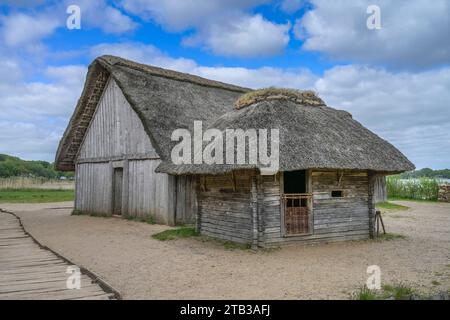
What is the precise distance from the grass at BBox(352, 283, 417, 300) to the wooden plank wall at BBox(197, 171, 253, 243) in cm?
447

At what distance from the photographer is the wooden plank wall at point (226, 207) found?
10.6 metres

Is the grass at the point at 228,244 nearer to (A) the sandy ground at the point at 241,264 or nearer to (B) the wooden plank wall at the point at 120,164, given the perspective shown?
(A) the sandy ground at the point at 241,264

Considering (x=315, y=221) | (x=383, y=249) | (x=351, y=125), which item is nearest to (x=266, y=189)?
(x=315, y=221)

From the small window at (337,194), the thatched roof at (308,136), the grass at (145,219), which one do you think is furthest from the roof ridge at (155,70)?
the small window at (337,194)

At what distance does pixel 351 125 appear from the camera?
531 inches

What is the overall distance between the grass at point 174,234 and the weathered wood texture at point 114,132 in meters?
3.85

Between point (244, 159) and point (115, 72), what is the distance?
9.85 m

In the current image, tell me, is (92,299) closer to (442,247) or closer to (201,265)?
(201,265)

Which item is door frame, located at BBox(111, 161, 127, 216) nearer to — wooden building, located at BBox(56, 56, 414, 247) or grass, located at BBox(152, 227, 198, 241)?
wooden building, located at BBox(56, 56, 414, 247)

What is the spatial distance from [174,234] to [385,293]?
A: 7781 millimetres

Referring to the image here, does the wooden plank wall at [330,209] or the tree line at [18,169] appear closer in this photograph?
the wooden plank wall at [330,209]

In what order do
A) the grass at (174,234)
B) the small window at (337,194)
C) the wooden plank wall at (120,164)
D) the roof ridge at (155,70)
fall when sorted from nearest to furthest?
the small window at (337,194) → the grass at (174,234) → the wooden plank wall at (120,164) → the roof ridge at (155,70)

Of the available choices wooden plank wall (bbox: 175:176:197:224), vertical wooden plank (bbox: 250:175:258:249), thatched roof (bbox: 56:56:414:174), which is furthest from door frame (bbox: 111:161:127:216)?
vertical wooden plank (bbox: 250:175:258:249)

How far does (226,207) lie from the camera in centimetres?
1137
